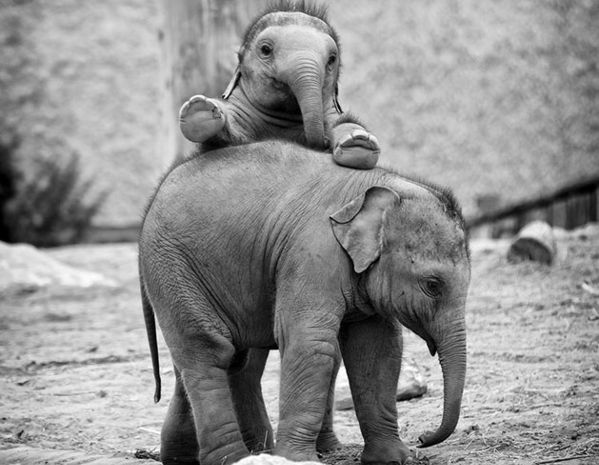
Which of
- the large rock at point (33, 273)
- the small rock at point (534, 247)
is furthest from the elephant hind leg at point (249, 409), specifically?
the large rock at point (33, 273)

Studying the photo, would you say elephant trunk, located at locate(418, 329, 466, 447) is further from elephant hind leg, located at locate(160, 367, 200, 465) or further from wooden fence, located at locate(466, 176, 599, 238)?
wooden fence, located at locate(466, 176, 599, 238)

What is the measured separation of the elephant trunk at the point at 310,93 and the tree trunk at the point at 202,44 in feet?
11.1

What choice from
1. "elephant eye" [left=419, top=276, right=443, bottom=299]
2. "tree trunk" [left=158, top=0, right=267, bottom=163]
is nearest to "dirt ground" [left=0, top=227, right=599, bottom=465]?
"elephant eye" [left=419, top=276, right=443, bottom=299]

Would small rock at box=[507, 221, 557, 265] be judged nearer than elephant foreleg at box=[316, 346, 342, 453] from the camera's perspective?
No

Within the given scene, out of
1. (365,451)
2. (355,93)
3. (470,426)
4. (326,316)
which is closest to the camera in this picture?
(326,316)

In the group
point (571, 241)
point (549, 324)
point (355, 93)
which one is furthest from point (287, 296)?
point (355, 93)

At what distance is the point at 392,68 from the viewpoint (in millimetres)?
16344

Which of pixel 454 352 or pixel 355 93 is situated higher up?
pixel 454 352

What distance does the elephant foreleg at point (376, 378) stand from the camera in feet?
17.0

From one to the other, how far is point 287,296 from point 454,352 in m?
0.73

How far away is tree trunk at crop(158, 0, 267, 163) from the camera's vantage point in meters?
8.86

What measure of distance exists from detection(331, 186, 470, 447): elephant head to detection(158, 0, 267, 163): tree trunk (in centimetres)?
393

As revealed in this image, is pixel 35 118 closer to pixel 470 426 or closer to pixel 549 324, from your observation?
pixel 549 324

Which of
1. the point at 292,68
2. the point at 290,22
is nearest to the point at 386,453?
the point at 292,68
